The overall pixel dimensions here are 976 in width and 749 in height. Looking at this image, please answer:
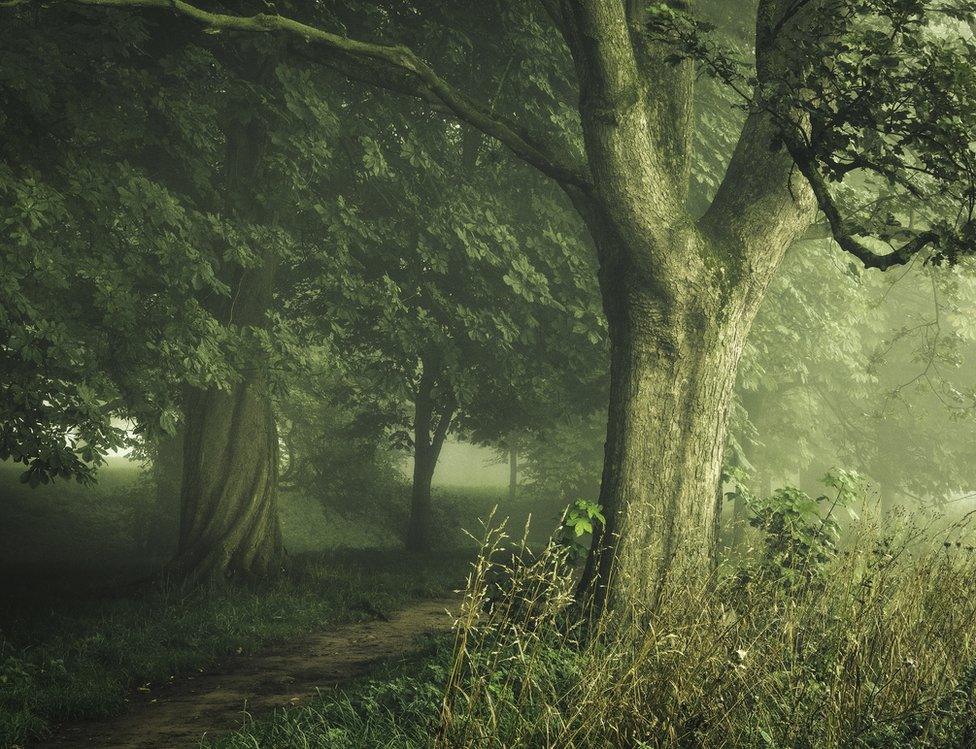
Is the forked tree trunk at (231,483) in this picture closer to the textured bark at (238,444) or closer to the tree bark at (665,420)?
the textured bark at (238,444)

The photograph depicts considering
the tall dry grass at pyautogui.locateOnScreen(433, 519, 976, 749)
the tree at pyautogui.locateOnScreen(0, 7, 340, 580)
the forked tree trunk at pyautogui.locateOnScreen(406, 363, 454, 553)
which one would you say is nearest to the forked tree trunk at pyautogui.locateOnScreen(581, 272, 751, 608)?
the tall dry grass at pyautogui.locateOnScreen(433, 519, 976, 749)

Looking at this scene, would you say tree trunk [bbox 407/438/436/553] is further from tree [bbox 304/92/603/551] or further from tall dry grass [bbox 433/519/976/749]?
tall dry grass [bbox 433/519/976/749]

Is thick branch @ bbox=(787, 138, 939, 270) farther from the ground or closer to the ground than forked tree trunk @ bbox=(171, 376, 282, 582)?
farther from the ground

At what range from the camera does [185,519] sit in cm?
1298

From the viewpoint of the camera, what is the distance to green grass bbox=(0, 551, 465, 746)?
6828 mm

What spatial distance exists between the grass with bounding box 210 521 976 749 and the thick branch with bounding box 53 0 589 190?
15.6 feet

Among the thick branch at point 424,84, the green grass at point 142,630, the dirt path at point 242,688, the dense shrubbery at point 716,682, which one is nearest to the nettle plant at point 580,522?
the dirt path at point 242,688

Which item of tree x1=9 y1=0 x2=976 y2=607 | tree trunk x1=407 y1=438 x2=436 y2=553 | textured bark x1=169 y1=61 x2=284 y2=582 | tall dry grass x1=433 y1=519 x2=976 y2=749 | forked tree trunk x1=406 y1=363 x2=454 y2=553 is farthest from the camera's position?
tree trunk x1=407 y1=438 x2=436 y2=553

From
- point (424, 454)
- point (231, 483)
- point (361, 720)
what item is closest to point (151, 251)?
point (231, 483)

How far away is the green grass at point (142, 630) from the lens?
6828 millimetres

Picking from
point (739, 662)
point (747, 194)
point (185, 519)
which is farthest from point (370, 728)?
point (185, 519)

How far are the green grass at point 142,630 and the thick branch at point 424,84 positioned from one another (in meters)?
5.84

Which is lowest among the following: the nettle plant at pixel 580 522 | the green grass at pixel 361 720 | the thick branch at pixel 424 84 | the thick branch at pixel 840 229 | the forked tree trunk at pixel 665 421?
the green grass at pixel 361 720

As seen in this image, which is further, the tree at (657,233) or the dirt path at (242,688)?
the tree at (657,233)
